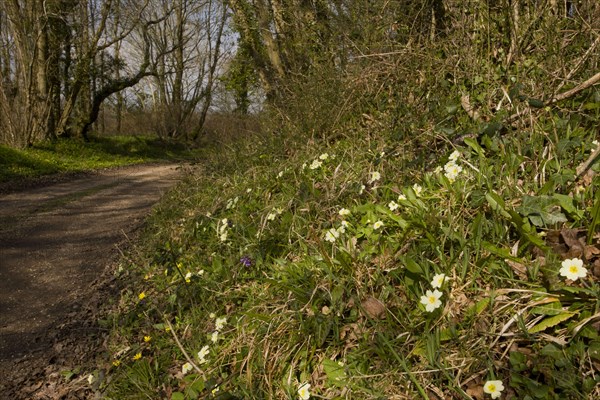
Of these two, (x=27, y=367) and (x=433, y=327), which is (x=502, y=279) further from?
(x=27, y=367)

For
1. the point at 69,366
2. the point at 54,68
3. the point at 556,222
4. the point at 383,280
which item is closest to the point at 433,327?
the point at 383,280

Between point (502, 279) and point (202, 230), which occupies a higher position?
point (502, 279)

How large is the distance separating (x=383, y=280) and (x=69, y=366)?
2.63m

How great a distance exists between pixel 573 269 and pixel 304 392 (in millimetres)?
1277

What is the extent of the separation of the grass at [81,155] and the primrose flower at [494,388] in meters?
12.0

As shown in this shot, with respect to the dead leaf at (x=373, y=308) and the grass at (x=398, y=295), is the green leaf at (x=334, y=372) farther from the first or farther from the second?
the dead leaf at (x=373, y=308)

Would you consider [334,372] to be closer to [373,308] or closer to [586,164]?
[373,308]

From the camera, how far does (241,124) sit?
9.11 meters

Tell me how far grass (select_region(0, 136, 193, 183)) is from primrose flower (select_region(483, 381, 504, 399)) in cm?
1202

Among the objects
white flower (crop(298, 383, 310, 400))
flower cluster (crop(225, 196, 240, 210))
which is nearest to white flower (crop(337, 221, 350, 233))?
white flower (crop(298, 383, 310, 400))

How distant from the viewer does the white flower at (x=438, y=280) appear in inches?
80.0

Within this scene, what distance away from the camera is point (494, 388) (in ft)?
5.35

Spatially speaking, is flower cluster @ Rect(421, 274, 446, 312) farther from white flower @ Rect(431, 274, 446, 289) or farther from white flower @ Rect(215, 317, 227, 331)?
white flower @ Rect(215, 317, 227, 331)

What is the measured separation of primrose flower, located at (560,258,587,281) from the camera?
1.72m
